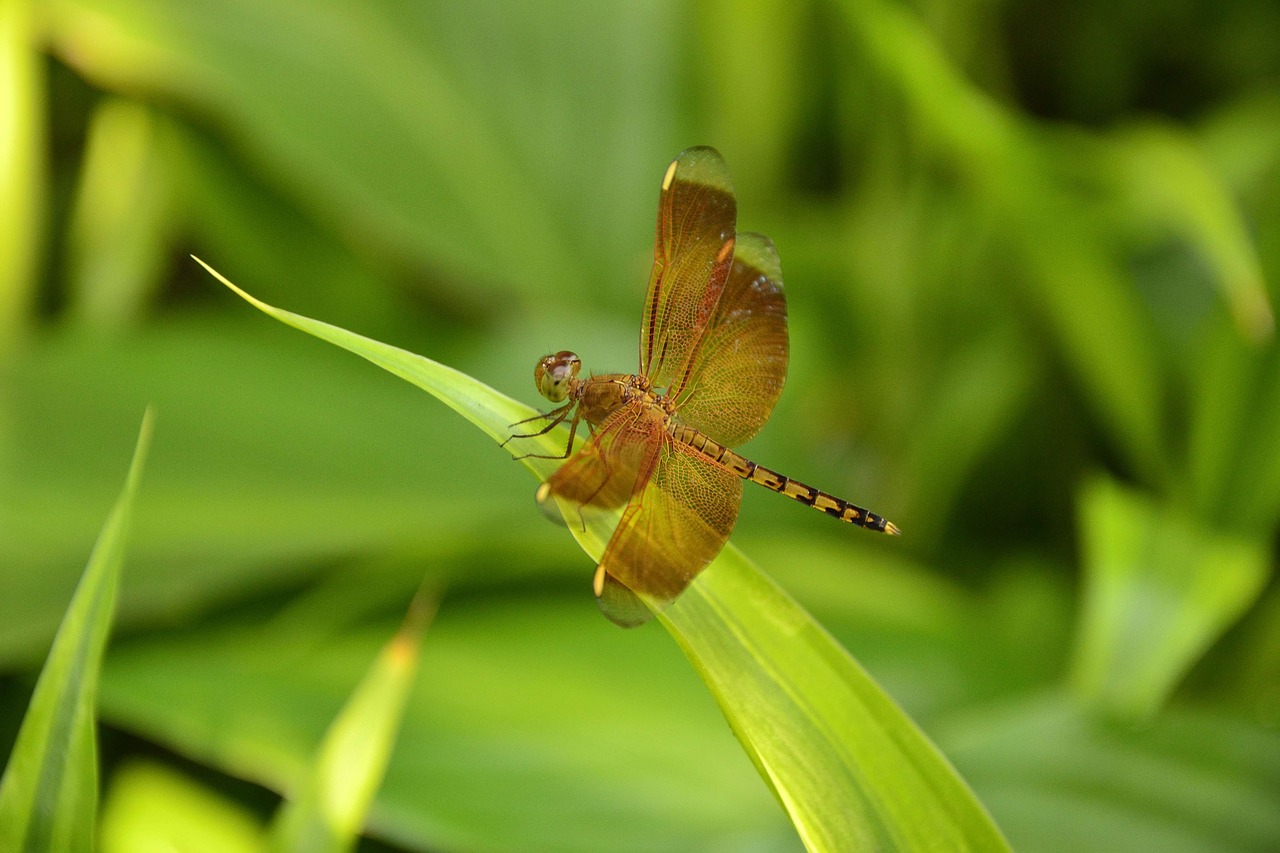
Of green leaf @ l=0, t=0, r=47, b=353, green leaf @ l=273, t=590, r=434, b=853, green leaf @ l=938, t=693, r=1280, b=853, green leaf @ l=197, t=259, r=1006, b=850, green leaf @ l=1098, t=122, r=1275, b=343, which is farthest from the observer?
green leaf @ l=0, t=0, r=47, b=353

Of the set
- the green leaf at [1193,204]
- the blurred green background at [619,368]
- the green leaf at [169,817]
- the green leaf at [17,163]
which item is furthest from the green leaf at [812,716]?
the green leaf at [17,163]

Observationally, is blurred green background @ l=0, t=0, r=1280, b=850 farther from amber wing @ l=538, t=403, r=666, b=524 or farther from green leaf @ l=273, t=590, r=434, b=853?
amber wing @ l=538, t=403, r=666, b=524

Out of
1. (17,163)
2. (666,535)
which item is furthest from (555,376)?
(17,163)

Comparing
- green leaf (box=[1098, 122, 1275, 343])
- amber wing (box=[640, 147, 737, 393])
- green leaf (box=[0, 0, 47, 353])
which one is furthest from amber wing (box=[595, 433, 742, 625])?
green leaf (box=[0, 0, 47, 353])

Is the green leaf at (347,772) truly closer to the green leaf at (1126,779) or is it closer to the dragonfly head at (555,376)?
the dragonfly head at (555,376)

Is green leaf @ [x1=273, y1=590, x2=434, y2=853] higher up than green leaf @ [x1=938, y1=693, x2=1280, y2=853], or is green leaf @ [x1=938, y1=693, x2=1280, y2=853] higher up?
green leaf @ [x1=938, y1=693, x2=1280, y2=853]

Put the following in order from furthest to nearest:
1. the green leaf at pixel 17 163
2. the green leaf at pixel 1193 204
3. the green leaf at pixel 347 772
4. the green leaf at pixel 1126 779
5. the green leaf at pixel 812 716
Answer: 1. the green leaf at pixel 17 163
2. the green leaf at pixel 1193 204
3. the green leaf at pixel 1126 779
4. the green leaf at pixel 347 772
5. the green leaf at pixel 812 716
